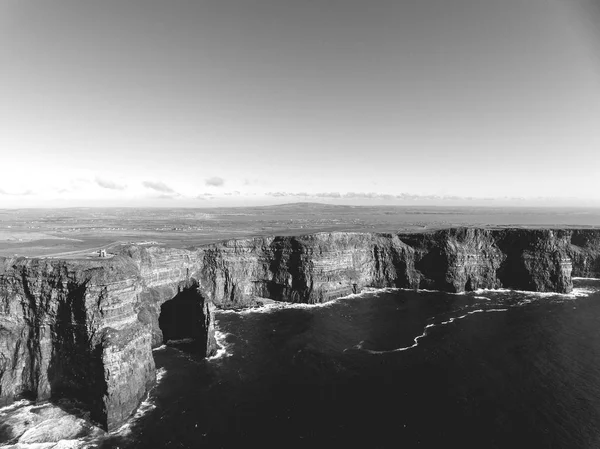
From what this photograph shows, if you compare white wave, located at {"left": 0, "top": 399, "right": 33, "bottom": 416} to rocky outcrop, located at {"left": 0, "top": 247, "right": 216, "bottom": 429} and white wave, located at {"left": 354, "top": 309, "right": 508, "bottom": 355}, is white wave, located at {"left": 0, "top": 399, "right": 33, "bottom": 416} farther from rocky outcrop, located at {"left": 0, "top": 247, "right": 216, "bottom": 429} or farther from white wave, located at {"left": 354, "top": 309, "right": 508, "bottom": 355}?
white wave, located at {"left": 354, "top": 309, "right": 508, "bottom": 355}

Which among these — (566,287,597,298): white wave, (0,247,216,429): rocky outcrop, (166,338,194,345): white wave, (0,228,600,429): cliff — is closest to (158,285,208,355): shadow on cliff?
(166,338,194,345): white wave

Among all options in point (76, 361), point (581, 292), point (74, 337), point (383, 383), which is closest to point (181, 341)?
point (76, 361)

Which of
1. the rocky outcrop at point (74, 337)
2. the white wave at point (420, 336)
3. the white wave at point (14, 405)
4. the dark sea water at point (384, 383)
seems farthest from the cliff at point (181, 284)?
the white wave at point (420, 336)

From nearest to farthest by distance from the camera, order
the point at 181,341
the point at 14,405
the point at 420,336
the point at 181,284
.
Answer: the point at 14,405 < the point at 181,341 < the point at 420,336 < the point at 181,284

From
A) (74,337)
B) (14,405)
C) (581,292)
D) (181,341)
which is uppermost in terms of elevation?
(74,337)

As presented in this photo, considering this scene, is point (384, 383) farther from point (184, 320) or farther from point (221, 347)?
point (184, 320)

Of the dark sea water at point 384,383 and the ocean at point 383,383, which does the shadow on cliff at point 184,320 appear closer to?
the ocean at point 383,383

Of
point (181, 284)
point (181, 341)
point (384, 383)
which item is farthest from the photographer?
point (181, 284)
